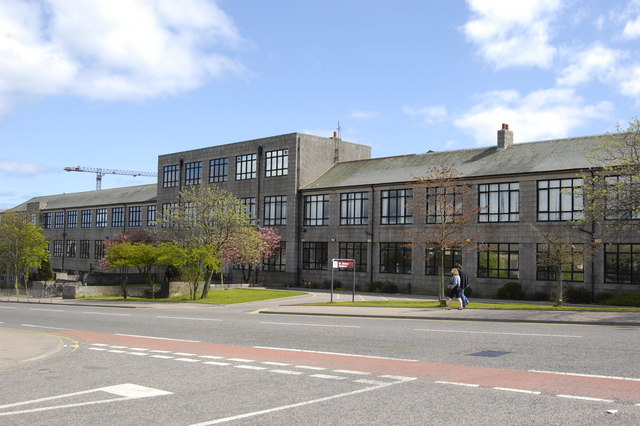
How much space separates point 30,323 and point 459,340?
18.0m

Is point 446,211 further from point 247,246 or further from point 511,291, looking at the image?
point 247,246

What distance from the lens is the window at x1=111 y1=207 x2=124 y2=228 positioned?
257 ft

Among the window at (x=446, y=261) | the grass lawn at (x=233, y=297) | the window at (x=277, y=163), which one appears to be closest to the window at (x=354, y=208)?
the window at (x=446, y=261)

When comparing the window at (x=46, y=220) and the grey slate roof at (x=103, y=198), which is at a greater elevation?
the grey slate roof at (x=103, y=198)

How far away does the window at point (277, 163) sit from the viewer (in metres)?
56.4

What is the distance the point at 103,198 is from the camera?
278 feet

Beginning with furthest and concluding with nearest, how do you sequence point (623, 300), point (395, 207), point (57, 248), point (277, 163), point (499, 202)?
point (57, 248)
point (277, 163)
point (395, 207)
point (499, 202)
point (623, 300)

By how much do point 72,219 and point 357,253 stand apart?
52.3 metres

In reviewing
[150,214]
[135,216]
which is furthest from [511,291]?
[135,216]

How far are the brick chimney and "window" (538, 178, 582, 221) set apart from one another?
6.51m

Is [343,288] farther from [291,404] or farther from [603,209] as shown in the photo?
[291,404]

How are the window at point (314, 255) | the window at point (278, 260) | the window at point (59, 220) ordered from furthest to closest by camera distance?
the window at point (59, 220), the window at point (278, 260), the window at point (314, 255)

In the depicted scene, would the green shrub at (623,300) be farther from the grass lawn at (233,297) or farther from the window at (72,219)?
the window at (72,219)

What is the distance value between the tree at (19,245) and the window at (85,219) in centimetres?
1101
